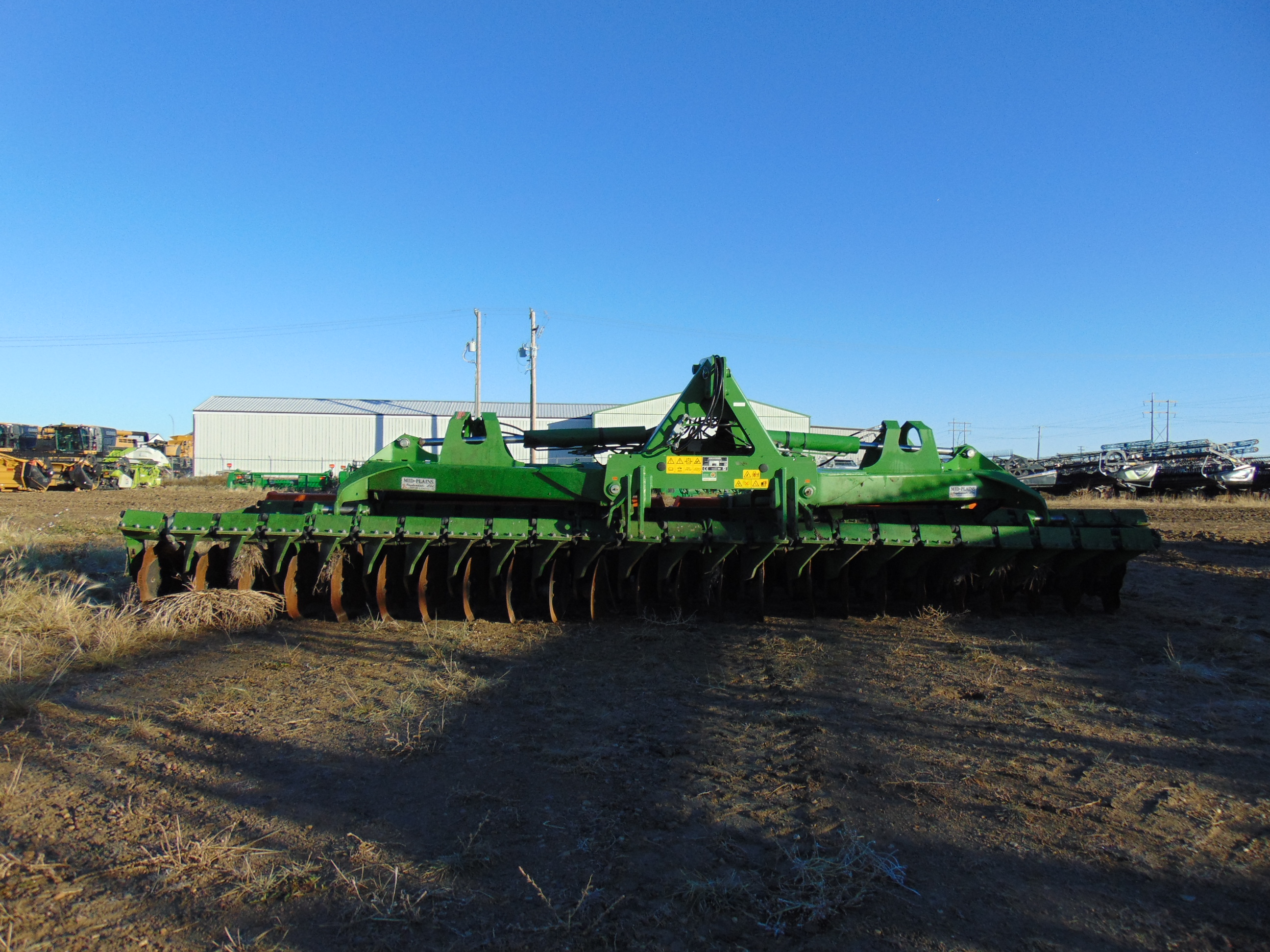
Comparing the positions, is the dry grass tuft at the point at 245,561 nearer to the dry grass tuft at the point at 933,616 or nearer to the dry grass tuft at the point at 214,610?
the dry grass tuft at the point at 214,610

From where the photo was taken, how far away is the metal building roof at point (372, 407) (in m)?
44.7

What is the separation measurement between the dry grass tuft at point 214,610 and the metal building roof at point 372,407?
3820 cm

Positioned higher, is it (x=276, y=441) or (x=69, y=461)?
(x=276, y=441)

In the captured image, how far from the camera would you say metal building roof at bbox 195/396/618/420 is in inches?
1758

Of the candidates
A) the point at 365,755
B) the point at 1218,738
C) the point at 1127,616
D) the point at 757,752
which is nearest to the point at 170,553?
the point at 365,755

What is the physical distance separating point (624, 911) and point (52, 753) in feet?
9.65

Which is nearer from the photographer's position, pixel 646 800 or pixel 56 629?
pixel 646 800

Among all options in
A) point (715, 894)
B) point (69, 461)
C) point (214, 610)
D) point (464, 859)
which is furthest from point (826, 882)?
point (69, 461)

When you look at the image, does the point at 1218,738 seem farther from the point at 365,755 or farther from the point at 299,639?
the point at 299,639

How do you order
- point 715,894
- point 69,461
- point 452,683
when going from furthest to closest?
point 69,461 → point 452,683 → point 715,894

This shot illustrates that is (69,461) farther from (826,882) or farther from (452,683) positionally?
(826,882)

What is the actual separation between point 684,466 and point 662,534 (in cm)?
75

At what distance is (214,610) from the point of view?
249 inches

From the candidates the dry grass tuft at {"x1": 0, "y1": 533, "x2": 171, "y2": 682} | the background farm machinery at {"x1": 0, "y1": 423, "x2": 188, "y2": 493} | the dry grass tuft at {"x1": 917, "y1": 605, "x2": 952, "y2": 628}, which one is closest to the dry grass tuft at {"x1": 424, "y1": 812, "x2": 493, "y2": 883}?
the dry grass tuft at {"x1": 0, "y1": 533, "x2": 171, "y2": 682}
